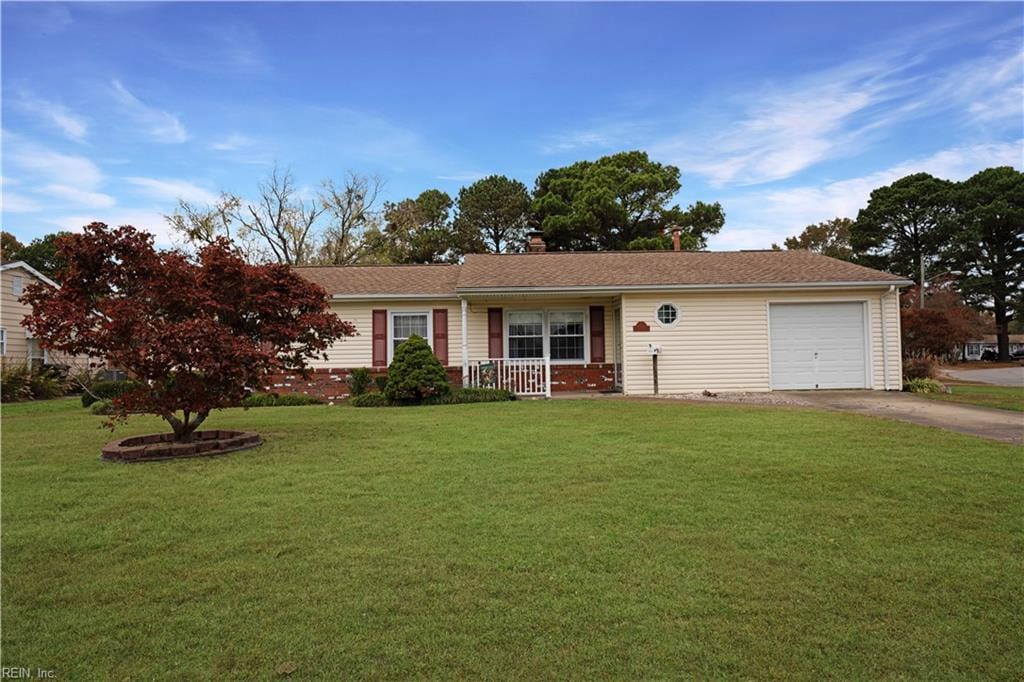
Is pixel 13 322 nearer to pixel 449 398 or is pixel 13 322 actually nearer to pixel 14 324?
pixel 14 324

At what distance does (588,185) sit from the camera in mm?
33000

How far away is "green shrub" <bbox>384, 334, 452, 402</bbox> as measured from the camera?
1296cm

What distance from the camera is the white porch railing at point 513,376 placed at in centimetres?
1441

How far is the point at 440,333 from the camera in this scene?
618 inches

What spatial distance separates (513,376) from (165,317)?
8.74m

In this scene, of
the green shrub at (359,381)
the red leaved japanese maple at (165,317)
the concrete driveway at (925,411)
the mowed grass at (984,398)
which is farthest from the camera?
the green shrub at (359,381)

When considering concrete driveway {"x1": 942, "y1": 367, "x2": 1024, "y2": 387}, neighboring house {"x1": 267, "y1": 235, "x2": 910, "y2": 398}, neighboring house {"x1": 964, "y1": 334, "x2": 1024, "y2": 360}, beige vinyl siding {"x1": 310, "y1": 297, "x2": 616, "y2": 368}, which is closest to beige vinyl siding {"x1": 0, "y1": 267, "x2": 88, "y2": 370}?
beige vinyl siding {"x1": 310, "y1": 297, "x2": 616, "y2": 368}

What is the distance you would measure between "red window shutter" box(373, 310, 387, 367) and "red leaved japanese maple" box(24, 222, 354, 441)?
7874mm

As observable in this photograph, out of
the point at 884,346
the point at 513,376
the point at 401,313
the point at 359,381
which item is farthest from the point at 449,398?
the point at 884,346

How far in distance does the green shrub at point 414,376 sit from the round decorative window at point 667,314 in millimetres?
5538

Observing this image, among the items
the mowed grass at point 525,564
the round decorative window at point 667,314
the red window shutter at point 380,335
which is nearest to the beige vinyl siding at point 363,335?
the red window shutter at point 380,335

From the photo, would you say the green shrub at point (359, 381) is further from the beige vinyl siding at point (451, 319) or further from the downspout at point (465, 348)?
the downspout at point (465, 348)

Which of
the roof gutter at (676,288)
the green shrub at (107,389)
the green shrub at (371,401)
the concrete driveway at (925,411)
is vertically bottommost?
the concrete driveway at (925,411)

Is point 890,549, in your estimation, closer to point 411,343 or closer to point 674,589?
point 674,589
